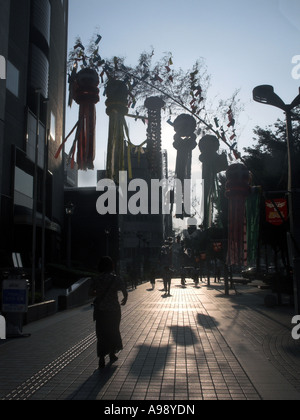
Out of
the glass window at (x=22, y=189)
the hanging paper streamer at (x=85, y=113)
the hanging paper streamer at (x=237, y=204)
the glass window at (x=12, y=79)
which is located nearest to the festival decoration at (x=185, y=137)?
the hanging paper streamer at (x=237, y=204)

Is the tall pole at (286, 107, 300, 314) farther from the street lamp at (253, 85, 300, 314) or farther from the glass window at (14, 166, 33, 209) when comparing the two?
the glass window at (14, 166, 33, 209)

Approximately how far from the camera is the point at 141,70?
9797 millimetres

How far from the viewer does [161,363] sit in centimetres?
732

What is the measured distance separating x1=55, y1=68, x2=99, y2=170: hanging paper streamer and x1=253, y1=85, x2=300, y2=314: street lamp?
11.5 feet

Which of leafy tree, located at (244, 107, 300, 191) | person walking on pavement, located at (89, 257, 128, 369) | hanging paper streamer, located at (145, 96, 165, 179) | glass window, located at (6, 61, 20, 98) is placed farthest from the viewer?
glass window, located at (6, 61, 20, 98)

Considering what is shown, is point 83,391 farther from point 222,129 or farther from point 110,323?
point 222,129

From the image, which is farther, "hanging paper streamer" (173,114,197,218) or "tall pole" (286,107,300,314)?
"hanging paper streamer" (173,114,197,218)

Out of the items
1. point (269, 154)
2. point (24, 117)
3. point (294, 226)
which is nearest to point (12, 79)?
point (24, 117)

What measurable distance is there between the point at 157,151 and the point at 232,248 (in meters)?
3.43

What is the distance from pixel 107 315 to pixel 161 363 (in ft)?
4.04

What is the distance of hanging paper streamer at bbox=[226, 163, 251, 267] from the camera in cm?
1159

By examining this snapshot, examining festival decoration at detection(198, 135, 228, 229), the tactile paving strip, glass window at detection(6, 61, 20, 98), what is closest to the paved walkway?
the tactile paving strip

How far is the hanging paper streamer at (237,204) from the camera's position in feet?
38.0
